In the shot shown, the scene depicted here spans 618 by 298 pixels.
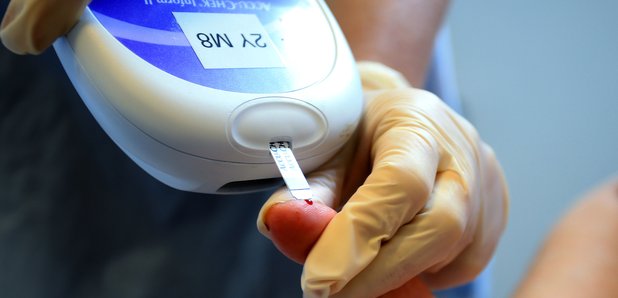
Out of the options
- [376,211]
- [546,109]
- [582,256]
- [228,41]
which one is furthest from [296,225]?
[546,109]

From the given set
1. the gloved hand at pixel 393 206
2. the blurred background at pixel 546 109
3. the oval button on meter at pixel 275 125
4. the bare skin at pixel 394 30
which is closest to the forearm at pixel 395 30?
the bare skin at pixel 394 30

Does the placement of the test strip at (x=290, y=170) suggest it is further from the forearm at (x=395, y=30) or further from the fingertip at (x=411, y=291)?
the forearm at (x=395, y=30)

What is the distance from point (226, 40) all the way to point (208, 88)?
0.07 meters

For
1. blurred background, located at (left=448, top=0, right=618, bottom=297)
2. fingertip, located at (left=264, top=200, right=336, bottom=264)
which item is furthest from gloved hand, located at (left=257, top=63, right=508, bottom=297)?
blurred background, located at (left=448, top=0, right=618, bottom=297)

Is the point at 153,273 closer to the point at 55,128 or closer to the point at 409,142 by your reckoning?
the point at 55,128

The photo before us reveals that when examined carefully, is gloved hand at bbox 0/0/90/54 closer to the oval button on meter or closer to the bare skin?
the oval button on meter

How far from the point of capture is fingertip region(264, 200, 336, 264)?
409mm

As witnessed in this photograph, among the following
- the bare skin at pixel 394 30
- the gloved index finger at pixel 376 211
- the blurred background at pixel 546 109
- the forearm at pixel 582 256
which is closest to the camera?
the gloved index finger at pixel 376 211

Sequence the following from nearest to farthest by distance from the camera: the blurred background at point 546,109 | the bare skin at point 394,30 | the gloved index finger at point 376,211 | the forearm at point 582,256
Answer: the gloved index finger at point 376,211 → the forearm at point 582,256 → the bare skin at point 394,30 → the blurred background at point 546,109

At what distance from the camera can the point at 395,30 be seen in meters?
0.87

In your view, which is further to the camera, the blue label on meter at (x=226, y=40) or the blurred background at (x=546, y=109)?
the blurred background at (x=546, y=109)

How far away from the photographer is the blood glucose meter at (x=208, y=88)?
452mm

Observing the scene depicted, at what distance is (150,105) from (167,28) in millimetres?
93

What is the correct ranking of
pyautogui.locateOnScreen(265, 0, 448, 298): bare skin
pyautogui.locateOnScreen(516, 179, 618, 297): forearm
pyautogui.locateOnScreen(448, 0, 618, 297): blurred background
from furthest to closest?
pyautogui.locateOnScreen(448, 0, 618, 297): blurred background < pyautogui.locateOnScreen(265, 0, 448, 298): bare skin < pyautogui.locateOnScreen(516, 179, 618, 297): forearm
